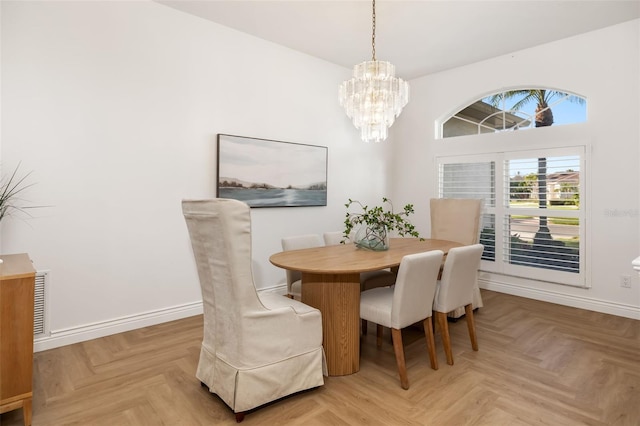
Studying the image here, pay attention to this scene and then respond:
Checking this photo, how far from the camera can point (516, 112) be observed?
14.6 feet

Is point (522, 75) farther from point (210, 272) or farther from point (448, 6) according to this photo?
point (210, 272)

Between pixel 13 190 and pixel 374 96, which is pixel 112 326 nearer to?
pixel 13 190

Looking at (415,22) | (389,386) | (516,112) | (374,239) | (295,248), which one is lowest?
(389,386)

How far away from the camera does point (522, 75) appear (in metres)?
4.29

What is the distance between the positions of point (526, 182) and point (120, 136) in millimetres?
4415

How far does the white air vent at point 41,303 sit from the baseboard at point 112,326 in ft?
0.29

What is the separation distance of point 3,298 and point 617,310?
5056 millimetres

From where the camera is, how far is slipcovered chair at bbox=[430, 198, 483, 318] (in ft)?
12.3

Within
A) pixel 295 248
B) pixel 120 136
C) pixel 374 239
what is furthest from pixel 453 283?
pixel 120 136

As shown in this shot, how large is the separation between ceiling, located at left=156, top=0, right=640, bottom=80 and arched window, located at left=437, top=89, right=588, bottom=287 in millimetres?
746

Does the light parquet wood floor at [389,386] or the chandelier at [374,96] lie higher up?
the chandelier at [374,96]

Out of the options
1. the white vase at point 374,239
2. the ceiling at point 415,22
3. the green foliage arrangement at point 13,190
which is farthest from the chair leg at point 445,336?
the green foliage arrangement at point 13,190

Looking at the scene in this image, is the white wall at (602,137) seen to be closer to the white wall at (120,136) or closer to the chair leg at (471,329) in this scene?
the chair leg at (471,329)

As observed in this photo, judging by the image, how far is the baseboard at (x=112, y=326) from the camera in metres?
2.75
